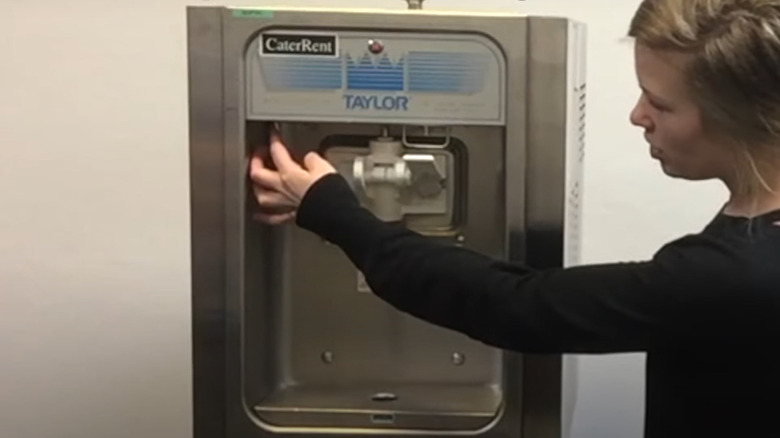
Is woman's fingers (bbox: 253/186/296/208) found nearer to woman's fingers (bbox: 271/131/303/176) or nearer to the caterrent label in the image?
woman's fingers (bbox: 271/131/303/176)

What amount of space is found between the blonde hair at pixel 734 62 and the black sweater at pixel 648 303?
0.22ft

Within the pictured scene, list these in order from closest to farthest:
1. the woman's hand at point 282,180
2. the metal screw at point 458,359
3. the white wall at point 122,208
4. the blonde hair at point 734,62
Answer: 1. the blonde hair at point 734,62
2. the woman's hand at point 282,180
3. the metal screw at point 458,359
4. the white wall at point 122,208

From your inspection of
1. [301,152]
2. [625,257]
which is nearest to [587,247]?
[625,257]

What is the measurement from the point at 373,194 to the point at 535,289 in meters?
0.24

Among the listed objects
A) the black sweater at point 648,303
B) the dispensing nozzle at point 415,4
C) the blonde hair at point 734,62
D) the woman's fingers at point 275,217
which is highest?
the dispensing nozzle at point 415,4

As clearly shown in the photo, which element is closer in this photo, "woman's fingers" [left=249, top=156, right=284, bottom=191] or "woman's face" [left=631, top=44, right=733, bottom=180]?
"woman's face" [left=631, top=44, right=733, bottom=180]

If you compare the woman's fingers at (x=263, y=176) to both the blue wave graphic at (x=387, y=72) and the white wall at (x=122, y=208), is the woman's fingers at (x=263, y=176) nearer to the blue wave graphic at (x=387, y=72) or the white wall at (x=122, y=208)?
the blue wave graphic at (x=387, y=72)

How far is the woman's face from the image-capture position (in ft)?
3.13

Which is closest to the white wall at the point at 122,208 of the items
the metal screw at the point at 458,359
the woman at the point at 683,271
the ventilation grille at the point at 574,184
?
the ventilation grille at the point at 574,184

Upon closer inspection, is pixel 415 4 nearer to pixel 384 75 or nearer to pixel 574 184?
pixel 384 75

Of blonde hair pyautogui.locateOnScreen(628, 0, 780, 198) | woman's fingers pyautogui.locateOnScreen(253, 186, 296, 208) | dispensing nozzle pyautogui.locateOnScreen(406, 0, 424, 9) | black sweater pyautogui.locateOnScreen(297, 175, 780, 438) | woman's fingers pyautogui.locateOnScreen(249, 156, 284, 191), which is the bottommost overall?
black sweater pyautogui.locateOnScreen(297, 175, 780, 438)

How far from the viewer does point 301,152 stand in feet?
3.92

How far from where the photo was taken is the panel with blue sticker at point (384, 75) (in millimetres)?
1093

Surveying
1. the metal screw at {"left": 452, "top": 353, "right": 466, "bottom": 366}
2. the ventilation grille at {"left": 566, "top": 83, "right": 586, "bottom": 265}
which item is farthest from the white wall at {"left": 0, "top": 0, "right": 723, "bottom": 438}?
the metal screw at {"left": 452, "top": 353, "right": 466, "bottom": 366}
